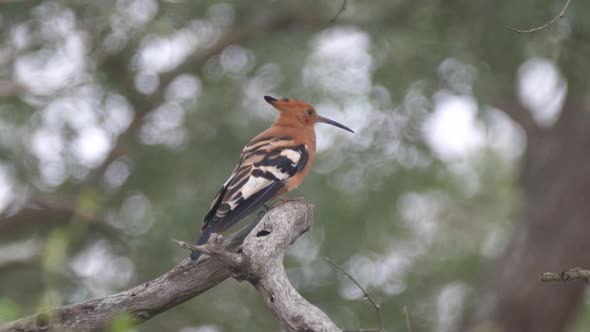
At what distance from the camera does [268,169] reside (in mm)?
4781

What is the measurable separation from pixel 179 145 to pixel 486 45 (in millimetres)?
3767

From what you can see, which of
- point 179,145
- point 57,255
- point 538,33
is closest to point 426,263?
point 179,145

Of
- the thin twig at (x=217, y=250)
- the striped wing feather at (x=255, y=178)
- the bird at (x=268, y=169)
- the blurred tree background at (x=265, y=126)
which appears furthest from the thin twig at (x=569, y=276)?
the blurred tree background at (x=265, y=126)

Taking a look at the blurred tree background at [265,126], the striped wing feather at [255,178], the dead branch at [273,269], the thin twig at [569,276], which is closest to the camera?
the thin twig at [569,276]

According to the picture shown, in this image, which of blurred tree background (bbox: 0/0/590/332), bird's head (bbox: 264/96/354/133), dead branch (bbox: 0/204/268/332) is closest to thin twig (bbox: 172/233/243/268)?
dead branch (bbox: 0/204/268/332)

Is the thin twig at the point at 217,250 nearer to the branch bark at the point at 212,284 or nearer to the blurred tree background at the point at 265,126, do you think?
the branch bark at the point at 212,284

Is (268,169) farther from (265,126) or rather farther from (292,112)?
(265,126)

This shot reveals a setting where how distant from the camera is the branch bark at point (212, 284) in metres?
3.06

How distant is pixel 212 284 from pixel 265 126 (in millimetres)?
5394

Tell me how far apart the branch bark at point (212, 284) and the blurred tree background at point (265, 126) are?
4.36 meters

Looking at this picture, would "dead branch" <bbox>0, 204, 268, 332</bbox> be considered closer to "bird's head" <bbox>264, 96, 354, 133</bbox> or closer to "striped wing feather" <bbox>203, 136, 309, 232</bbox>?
"striped wing feather" <bbox>203, 136, 309, 232</bbox>

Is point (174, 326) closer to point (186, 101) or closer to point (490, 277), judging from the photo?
point (186, 101)

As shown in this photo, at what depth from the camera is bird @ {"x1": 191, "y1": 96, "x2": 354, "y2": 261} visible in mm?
4332

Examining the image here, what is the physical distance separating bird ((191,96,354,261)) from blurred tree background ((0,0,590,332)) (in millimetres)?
2623
